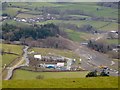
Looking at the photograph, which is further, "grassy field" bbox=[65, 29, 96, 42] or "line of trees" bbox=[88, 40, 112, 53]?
"grassy field" bbox=[65, 29, 96, 42]

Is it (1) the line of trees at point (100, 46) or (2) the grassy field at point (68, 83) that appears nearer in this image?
(2) the grassy field at point (68, 83)

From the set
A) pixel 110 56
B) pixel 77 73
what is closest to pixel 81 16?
pixel 110 56

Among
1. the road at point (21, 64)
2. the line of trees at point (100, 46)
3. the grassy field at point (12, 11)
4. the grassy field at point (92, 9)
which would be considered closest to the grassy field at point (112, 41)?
the line of trees at point (100, 46)

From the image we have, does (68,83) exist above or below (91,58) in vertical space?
above

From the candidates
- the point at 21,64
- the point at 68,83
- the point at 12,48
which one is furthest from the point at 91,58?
the point at 68,83

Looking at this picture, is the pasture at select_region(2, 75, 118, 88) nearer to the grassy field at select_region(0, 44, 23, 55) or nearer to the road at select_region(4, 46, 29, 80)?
the road at select_region(4, 46, 29, 80)

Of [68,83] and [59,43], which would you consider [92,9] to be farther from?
[68,83]

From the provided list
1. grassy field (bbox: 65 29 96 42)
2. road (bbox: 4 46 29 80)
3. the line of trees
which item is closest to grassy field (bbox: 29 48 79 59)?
road (bbox: 4 46 29 80)

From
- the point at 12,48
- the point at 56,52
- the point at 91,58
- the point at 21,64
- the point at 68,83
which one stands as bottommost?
the point at 91,58

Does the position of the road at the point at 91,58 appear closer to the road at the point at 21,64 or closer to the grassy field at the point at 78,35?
the grassy field at the point at 78,35
